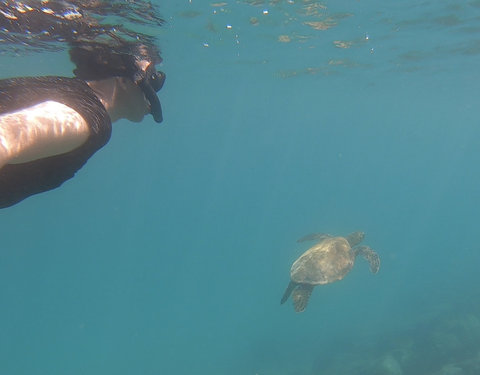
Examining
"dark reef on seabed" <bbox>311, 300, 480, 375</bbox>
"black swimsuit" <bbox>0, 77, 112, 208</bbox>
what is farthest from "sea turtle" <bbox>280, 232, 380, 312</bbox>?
"black swimsuit" <bbox>0, 77, 112, 208</bbox>

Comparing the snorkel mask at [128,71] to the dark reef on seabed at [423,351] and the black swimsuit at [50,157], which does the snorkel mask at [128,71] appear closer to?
the black swimsuit at [50,157]

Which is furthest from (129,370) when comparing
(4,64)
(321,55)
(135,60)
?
(135,60)

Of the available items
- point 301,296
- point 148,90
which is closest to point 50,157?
point 148,90

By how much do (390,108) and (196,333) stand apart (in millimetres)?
38592

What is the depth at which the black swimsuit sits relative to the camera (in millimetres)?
1891

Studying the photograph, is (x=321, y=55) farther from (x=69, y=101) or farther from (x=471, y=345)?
(x=69, y=101)

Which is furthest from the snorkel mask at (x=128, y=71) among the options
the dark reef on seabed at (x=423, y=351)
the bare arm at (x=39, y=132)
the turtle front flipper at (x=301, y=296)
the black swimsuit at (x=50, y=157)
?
the dark reef on seabed at (x=423, y=351)

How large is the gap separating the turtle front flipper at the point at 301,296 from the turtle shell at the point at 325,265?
28cm

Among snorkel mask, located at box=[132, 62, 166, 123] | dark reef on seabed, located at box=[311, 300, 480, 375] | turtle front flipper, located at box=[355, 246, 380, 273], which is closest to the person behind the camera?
snorkel mask, located at box=[132, 62, 166, 123]

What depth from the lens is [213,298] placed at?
4916 centimetres

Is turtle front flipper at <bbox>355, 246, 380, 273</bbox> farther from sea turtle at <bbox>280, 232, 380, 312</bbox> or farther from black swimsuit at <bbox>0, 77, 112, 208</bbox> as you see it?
black swimsuit at <bbox>0, 77, 112, 208</bbox>

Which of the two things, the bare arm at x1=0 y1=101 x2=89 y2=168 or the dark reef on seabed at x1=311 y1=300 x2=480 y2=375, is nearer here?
the bare arm at x1=0 y1=101 x2=89 y2=168

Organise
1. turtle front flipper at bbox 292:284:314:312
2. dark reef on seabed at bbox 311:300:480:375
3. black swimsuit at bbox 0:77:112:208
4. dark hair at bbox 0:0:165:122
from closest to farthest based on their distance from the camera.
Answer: black swimsuit at bbox 0:77:112:208 → dark hair at bbox 0:0:165:122 → turtle front flipper at bbox 292:284:314:312 → dark reef on seabed at bbox 311:300:480:375

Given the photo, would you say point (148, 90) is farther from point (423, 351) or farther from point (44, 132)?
point (423, 351)
